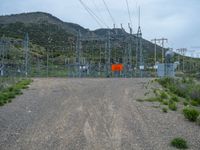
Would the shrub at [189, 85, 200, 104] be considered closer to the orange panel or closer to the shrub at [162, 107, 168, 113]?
the shrub at [162, 107, 168, 113]

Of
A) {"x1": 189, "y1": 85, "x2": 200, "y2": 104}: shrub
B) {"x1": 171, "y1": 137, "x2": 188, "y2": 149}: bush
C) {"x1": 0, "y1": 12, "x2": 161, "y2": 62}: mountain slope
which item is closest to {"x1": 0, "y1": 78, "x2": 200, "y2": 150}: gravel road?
{"x1": 171, "y1": 137, "x2": 188, "y2": 149}: bush

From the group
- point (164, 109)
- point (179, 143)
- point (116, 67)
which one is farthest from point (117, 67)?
point (179, 143)

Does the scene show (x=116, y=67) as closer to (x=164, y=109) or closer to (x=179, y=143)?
(x=164, y=109)

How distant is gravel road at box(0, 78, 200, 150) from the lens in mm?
10375

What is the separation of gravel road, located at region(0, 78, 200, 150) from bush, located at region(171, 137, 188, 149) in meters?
0.19

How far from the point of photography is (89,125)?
12.6m

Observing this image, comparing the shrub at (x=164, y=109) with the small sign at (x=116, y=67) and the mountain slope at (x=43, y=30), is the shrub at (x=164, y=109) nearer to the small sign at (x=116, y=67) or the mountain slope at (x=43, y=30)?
the small sign at (x=116, y=67)

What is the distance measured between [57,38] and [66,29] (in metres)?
9.88

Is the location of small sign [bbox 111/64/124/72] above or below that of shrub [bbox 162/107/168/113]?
above

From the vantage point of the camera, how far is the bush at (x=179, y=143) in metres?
10.5

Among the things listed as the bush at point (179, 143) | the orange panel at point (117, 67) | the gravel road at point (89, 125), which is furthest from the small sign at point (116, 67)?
the bush at point (179, 143)

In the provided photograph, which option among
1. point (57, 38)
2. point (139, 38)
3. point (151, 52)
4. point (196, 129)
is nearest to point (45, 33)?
point (57, 38)

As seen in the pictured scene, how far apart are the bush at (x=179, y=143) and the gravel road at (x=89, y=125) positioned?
0.19m

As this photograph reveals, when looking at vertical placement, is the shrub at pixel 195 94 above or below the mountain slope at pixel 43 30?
below
